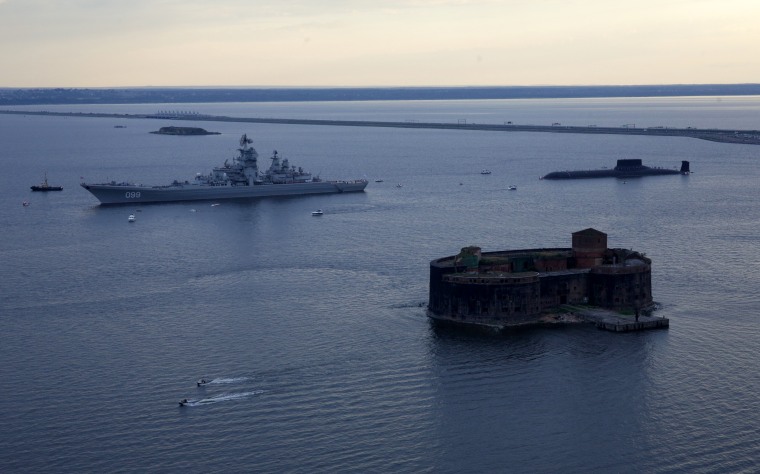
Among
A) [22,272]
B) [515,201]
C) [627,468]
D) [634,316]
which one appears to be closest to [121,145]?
[515,201]

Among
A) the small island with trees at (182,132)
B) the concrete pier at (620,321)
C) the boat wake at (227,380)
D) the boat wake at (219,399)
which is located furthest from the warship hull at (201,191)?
the small island with trees at (182,132)

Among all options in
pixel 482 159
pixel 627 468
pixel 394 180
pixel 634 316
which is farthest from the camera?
pixel 482 159

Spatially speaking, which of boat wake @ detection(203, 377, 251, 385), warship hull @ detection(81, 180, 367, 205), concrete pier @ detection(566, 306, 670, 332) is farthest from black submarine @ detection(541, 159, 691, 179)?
boat wake @ detection(203, 377, 251, 385)

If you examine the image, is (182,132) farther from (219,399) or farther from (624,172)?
(219,399)

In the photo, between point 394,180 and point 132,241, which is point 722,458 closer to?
point 132,241

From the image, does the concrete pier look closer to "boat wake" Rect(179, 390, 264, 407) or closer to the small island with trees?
"boat wake" Rect(179, 390, 264, 407)

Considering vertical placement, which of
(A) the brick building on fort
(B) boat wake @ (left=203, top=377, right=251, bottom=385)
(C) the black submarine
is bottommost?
(B) boat wake @ (left=203, top=377, right=251, bottom=385)
